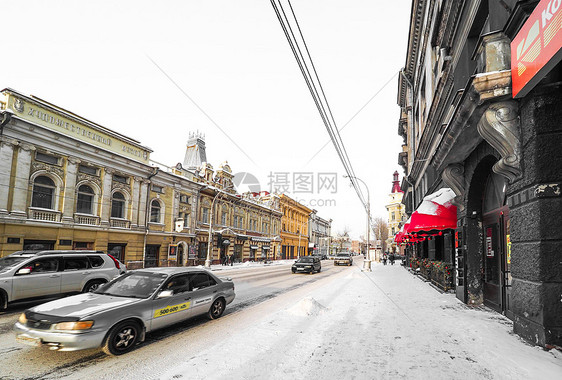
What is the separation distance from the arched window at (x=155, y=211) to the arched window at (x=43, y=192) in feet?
27.8

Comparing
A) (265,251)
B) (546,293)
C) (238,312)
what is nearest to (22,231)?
(238,312)

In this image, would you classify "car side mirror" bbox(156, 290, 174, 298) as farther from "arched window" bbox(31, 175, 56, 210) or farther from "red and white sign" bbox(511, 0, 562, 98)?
"arched window" bbox(31, 175, 56, 210)

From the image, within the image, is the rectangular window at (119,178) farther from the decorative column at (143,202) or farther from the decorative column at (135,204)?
the decorative column at (143,202)

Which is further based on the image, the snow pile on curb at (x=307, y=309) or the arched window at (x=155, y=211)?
the arched window at (x=155, y=211)

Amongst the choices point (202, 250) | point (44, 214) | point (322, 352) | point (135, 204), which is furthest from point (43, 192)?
point (322, 352)

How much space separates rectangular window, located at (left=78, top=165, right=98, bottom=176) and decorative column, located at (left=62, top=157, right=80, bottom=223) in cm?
53

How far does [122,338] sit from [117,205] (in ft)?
70.1

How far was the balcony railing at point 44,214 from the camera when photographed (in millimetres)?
18297

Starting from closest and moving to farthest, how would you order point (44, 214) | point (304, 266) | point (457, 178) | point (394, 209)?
1. point (457, 178)
2. point (44, 214)
3. point (304, 266)
4. point (394, 209)

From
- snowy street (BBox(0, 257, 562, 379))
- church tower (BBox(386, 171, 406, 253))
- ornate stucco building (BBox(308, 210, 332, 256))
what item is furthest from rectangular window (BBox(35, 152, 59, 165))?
church tower (BBox(386, 171, 406, 253))

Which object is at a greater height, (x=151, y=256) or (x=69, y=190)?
(x=69, y=190)

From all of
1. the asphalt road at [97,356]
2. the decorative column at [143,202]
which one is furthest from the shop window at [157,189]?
the asphalt road at [97,356]

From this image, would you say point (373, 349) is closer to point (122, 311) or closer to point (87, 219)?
point (122, 311)

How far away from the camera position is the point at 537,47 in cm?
446
